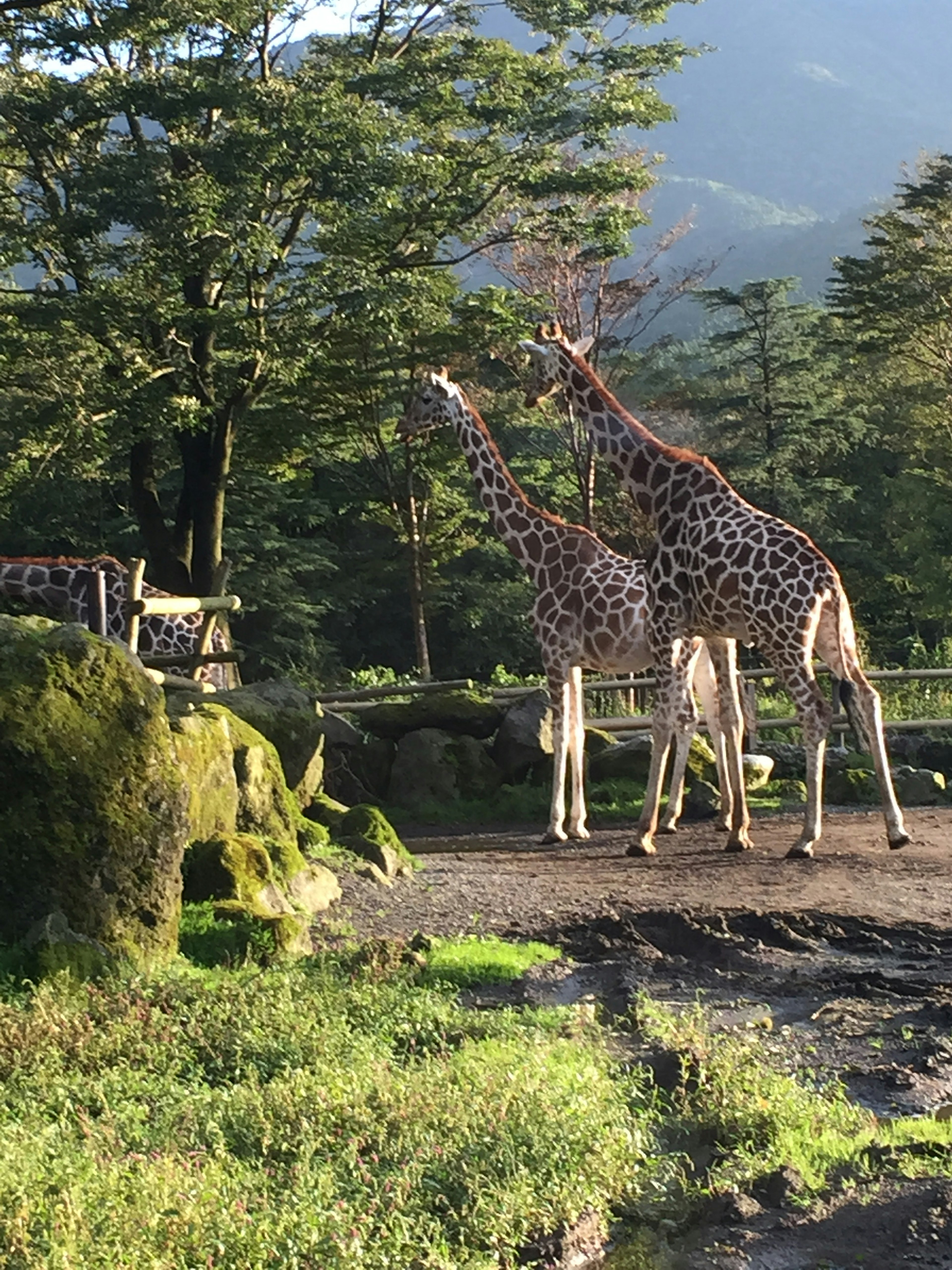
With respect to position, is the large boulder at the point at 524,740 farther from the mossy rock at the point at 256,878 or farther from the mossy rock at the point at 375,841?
the mossy rock at the point at 256,878

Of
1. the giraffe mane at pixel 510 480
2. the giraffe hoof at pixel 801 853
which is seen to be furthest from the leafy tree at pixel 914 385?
the giraffe hoof at pixel 801 853

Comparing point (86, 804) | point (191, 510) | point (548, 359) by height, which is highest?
point (548, 359)

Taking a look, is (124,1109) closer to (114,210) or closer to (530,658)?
(114,210)

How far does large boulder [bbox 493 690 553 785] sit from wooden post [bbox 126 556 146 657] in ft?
13.8

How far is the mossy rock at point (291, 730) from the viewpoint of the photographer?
37.5 ft

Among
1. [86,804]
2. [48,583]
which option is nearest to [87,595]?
[48,583]

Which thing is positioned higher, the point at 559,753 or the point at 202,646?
the point at 202,646

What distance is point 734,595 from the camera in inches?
452

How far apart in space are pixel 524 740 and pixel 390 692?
1.89 meters

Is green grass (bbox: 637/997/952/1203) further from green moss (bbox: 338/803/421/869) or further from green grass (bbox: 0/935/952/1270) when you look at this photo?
green moss (bbox: 338/803/421/869)

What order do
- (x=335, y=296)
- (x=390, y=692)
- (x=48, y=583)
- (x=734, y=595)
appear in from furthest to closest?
(x=335, y=296) → (x=390, y=692) → (x=48, y=583) → (x=734, y=595)

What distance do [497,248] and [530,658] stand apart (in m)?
11.1

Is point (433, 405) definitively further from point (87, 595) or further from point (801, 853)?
point (801, 853)

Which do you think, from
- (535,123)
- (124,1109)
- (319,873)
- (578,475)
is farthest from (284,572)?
(124,1109)
